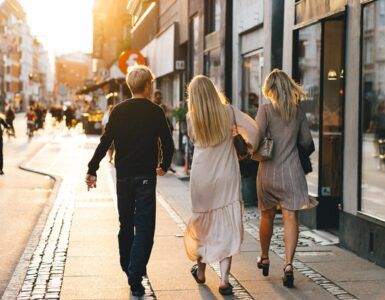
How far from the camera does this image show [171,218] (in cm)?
1113

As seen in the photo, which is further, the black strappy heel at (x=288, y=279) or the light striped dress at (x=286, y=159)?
the light striped dress at (x=286, y=159)

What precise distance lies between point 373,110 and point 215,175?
7.73ft

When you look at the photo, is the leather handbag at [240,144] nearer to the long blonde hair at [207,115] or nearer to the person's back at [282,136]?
the long blonde hair at [207,115]

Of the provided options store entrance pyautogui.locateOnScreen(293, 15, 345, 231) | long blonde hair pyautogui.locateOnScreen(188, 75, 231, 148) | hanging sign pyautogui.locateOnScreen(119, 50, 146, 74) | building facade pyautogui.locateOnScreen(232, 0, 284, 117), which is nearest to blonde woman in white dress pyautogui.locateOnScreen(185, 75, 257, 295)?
long blonde hair pyautogui.locateOnScreen(188, 75, 231, 148)

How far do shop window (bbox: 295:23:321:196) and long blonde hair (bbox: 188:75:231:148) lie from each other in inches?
156

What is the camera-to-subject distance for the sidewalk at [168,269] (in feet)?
21.8

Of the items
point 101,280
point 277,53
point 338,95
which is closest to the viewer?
point 101,280

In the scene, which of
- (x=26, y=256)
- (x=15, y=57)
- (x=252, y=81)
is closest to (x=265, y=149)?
(x=26, y=256)

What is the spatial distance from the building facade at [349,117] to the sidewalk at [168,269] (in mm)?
446

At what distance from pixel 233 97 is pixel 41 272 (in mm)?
9425

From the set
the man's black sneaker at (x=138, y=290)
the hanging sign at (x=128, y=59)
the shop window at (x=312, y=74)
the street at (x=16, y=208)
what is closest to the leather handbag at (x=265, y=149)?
the man's black sneaker at (x=138, y=290)

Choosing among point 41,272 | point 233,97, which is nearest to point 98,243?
point 41,272

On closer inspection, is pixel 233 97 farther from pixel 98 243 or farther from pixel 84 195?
pixel 98 243

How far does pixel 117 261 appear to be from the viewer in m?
8.00
